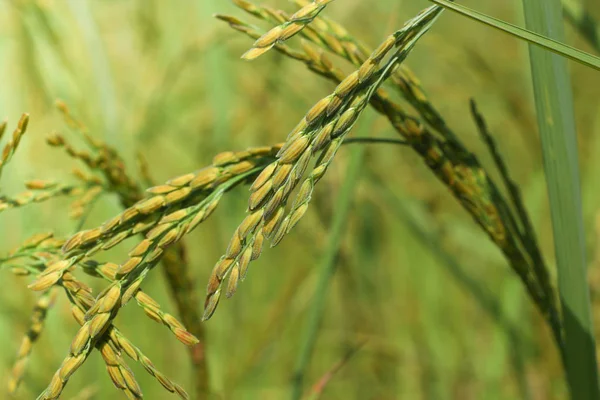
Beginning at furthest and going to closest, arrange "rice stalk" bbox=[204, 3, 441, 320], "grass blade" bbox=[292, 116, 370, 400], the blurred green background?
1. the blurred green background
2. "grass blade" bbox=[292, 116, 370, 400]
3. "rice stalk" bbox=[204, 3, 441, 320]

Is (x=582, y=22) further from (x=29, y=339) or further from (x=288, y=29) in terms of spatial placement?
(x=29, y=339)

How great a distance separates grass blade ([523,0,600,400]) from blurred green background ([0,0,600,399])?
333 mm

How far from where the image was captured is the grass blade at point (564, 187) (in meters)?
0.51

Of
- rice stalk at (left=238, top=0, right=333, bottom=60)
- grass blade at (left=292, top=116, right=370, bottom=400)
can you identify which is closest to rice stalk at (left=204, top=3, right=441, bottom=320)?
rice stalk at (left=238, top=0, right=333, bottom=60)

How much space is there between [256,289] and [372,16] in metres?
0.98

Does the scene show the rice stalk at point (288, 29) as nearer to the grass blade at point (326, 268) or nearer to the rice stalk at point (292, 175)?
the rice stalk at point (292, 175)

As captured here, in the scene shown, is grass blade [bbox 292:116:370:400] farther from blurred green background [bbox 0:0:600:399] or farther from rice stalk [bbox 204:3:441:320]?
rice stalk [bbox 204:3:441:320]

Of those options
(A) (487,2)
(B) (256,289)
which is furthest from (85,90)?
(A) (487,2)

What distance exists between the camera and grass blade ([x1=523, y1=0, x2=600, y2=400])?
1.68ft

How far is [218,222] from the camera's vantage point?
1.73 meters

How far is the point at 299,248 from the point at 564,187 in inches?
62.9

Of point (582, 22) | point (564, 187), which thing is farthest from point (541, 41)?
point (582, 22)

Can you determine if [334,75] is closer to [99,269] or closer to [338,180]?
[99,269]

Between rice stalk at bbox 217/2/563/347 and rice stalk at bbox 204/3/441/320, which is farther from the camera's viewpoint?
rice stalk at bbox 217/2/563/347
